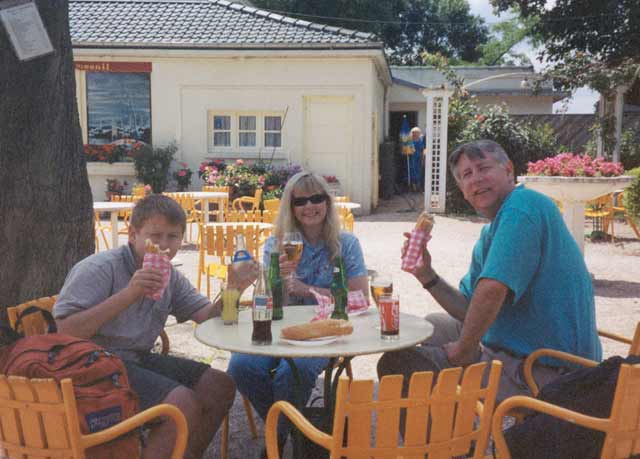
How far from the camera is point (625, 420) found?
6.13 ft

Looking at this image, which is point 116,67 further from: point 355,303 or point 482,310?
point 482,310

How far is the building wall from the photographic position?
15273mm

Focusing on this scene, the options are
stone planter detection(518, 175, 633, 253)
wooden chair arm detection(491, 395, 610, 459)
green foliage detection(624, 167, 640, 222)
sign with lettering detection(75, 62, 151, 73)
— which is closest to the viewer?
wooden chair arm detection(491, 395, 610, 459)

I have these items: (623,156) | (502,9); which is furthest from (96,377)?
(502,9)

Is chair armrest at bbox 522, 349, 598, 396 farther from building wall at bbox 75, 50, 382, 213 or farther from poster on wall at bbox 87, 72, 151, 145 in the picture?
poster on wall at bbox 87, 72, 151, 145

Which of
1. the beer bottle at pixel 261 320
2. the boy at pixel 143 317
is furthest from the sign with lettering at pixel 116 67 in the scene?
the beer bottle at pixel 261 320

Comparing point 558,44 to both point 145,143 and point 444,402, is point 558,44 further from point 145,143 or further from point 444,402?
point 444,402

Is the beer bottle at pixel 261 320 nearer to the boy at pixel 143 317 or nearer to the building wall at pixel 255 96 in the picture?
the boy at pixel 143 317

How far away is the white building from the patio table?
1247 centimetres

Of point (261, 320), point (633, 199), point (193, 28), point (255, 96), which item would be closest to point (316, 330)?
point (261, 320)

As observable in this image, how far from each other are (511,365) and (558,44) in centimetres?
2327

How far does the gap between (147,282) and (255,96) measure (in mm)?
13373

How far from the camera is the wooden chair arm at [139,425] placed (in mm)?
1902

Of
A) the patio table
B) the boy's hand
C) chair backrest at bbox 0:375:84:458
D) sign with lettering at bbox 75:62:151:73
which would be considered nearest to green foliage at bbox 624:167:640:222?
the patio table
